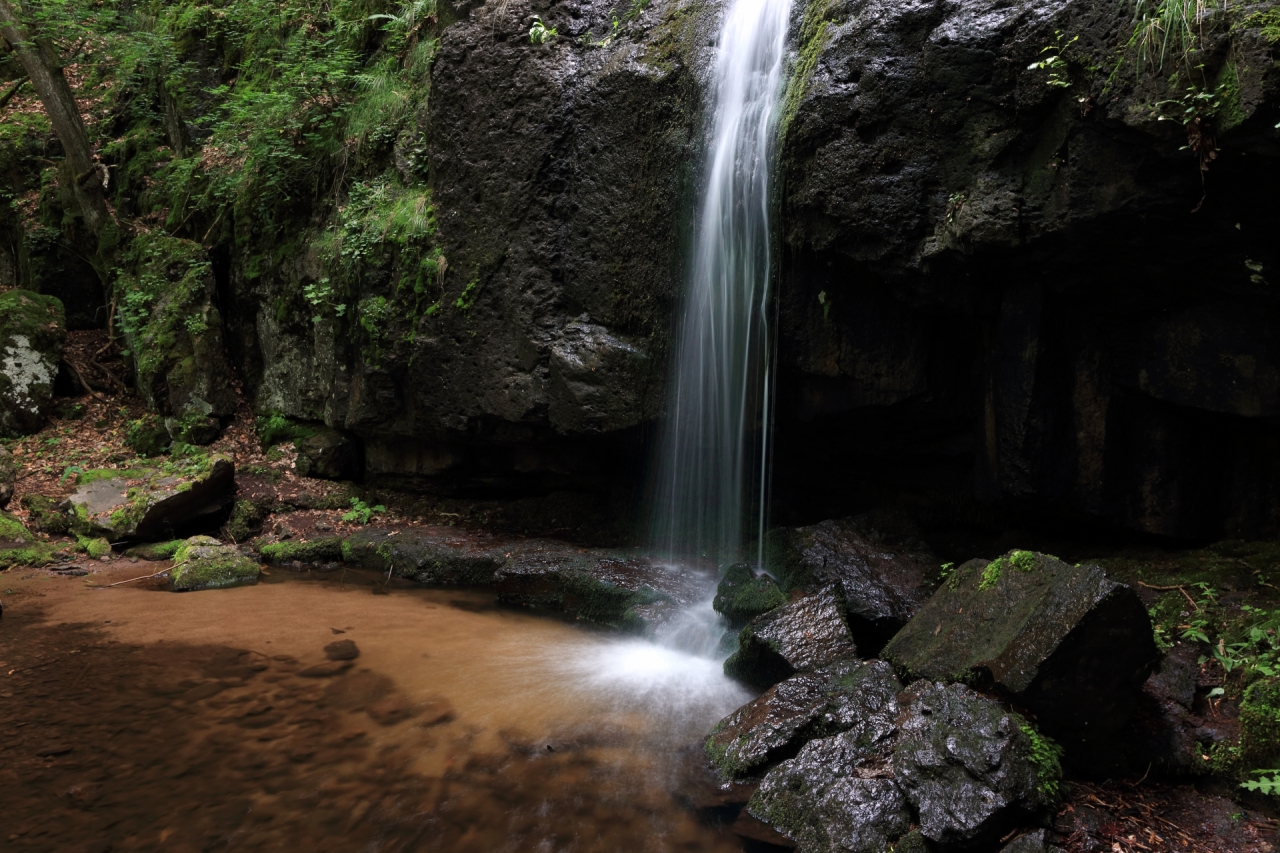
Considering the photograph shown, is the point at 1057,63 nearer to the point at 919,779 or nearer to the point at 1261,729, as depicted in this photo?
the point at 1261,729

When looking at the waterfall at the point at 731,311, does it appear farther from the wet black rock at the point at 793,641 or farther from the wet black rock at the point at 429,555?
the wet black rock at the point at 429,555

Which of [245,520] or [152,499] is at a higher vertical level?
[152,499]

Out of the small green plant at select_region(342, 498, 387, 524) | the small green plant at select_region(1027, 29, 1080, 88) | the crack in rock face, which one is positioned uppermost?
the small green plant at select_region(1027, 29, 1080, 88)

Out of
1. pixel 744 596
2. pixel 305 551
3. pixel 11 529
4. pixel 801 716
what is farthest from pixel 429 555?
pixel 801 716

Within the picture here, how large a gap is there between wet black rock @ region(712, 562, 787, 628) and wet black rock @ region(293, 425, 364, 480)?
20.7 ft

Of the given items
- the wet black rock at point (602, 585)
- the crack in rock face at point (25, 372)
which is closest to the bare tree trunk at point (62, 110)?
the crack in rock face at point (25, 372)

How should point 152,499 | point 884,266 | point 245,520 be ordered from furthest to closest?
point 245,520 → point 152,499 → point 884,266

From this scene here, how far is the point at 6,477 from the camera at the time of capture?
9.27 meters

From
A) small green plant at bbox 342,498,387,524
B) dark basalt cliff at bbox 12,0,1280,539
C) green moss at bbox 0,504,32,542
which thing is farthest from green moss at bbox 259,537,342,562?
green moss at bbox 0,504,32,542

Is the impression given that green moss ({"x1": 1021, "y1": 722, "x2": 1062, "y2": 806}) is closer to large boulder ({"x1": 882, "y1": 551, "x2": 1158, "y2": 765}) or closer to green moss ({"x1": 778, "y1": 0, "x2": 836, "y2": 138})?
large boulder ({"x1": 882, "y1": 551, "x2": 1158, "y2": 765})

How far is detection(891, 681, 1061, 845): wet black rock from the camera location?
3221mm

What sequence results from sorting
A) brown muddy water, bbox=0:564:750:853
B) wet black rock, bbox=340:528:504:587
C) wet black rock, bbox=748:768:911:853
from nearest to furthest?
1. wet black rock, bbox=748:768:911:853
2. brown muddy water, bbox=0:564:750:853
3. wet black rock, bbox=340:528:504:587

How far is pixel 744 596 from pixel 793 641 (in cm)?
97

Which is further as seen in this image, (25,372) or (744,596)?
(25,372)
